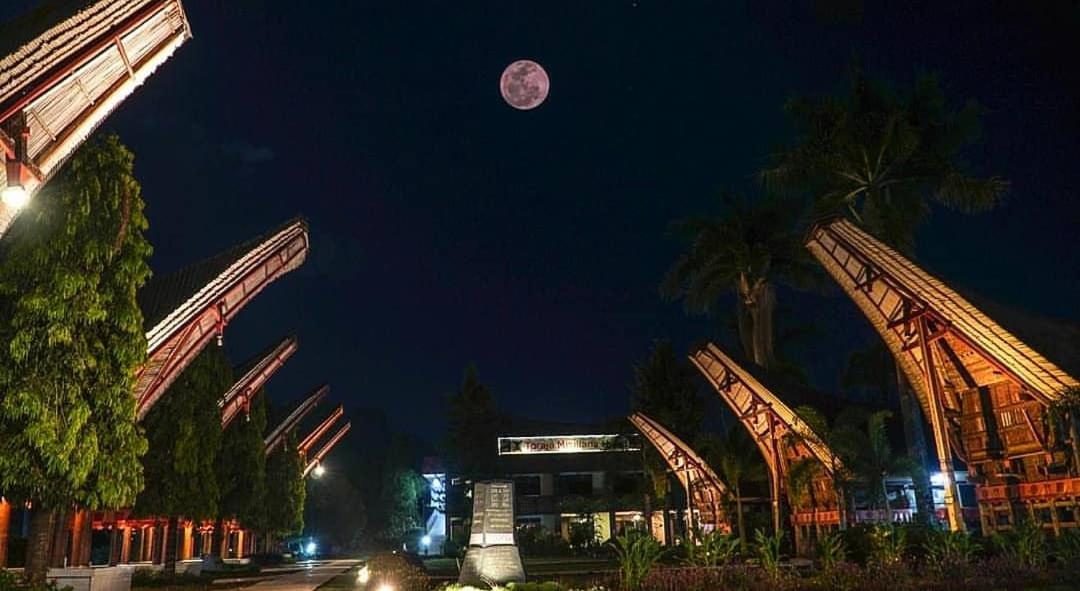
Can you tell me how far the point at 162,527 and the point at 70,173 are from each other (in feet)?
92.1

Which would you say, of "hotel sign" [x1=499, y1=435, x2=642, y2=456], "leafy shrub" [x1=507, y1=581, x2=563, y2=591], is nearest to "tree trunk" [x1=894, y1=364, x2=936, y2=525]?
"leafy shrub" [x1=507, y1=581, x2=563, y2=591]

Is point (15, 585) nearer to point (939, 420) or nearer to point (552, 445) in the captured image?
point (939, 420)

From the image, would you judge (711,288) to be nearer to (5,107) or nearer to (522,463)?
(522,463)

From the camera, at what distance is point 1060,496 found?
1894 cm

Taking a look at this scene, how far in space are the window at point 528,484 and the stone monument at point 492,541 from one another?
4198 cm

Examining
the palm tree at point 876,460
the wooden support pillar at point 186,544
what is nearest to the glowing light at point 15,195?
the palm tree at point 876,460

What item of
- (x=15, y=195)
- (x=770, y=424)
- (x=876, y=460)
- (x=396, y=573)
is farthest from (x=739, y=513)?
(x=15, y=195)

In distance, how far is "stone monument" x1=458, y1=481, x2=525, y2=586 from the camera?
17391mm

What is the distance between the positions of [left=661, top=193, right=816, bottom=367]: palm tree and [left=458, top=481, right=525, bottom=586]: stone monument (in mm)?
23939

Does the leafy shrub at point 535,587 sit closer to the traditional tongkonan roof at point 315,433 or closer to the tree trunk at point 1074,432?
the tree trunk at point 1074,432

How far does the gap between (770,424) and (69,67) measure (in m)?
28.5

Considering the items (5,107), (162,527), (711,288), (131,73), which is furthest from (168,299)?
(711,288)

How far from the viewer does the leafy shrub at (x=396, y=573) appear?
17.4 meters

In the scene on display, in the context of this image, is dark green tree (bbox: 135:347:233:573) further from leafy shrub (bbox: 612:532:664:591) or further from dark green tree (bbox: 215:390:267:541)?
leafy shrub (bbox: 612:532:664:591)
